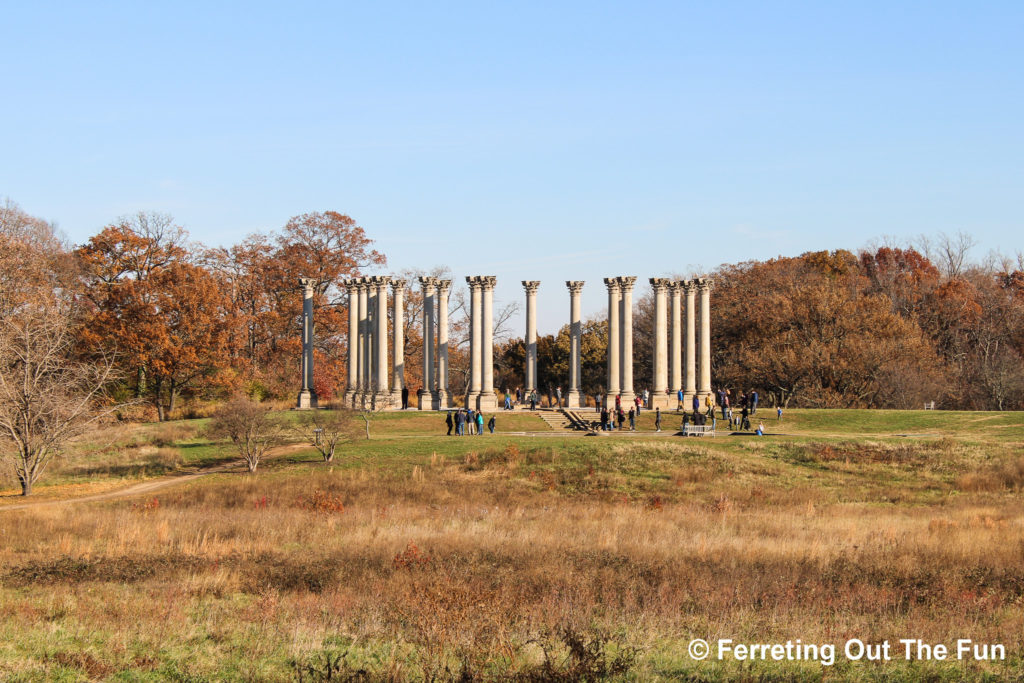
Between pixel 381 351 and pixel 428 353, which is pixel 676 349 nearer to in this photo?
pixel 428 353

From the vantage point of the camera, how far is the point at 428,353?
66.4 metres

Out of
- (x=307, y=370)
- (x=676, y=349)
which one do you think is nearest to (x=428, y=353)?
(x=307, y=370)

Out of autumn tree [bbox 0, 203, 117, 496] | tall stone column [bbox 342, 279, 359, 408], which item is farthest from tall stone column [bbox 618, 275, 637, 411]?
autumn tree [bbox 0, 203, 117, 496]

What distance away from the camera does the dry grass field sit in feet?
Answer: 43.5

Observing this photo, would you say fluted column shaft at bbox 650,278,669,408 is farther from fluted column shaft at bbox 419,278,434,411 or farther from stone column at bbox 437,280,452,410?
fluted column shaft at bbox 419,278,434,411

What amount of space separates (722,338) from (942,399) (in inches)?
764

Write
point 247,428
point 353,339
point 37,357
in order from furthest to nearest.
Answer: point 353,339
point 247,428
point 37,357

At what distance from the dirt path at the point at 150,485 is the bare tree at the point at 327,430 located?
6.25 feet

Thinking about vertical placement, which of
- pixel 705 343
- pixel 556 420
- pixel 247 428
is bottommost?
pixel 556 420

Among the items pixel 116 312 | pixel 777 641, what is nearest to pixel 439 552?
pixel 777 641

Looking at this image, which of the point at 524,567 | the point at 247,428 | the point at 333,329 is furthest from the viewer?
the point at 333,329

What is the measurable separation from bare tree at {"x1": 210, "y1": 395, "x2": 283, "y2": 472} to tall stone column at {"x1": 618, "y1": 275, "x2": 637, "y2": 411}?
2655 cm

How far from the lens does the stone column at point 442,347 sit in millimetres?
65500

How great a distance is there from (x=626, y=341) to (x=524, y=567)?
44761 millimetres
